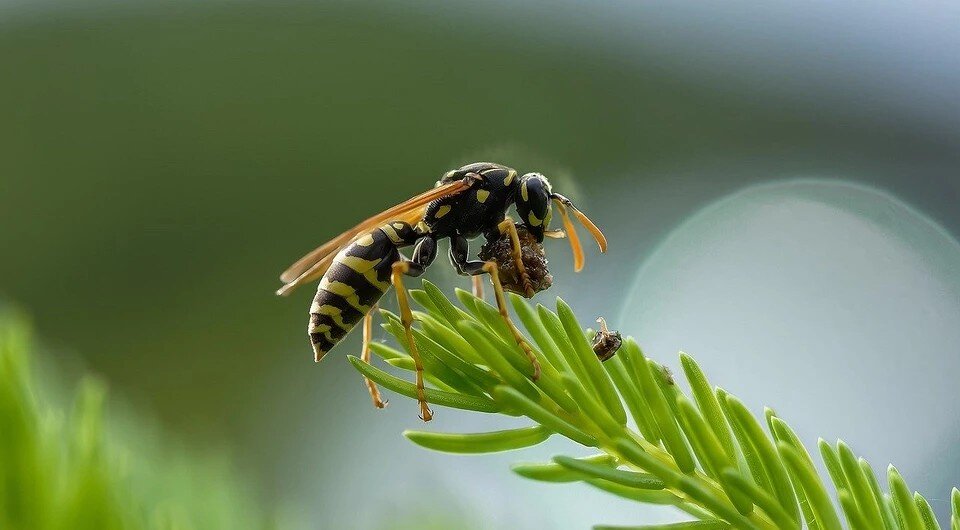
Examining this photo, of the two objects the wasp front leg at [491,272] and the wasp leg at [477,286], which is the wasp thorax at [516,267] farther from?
the wasp leg at [477,286]

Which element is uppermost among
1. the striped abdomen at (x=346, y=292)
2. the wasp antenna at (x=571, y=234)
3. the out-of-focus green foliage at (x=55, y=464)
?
the wasp antenna at (x=571, y=234)

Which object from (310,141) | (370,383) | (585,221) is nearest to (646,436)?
(370,383)

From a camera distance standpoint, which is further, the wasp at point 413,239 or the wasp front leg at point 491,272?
the wasp at point 413,239

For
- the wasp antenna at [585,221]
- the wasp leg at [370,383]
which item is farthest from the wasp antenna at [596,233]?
the wasp leg at [370,383]

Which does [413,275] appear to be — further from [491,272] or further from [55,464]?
[55,464]

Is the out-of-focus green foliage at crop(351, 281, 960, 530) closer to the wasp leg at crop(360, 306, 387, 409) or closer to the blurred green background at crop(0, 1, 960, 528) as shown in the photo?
the wasp leg at crop(360, 306, 387, 409)

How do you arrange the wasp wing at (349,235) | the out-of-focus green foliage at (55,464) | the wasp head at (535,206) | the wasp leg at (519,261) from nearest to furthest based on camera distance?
the out-of-focus green foliage at (55,464) → the wasp leg at (519,261) → the wasp wing at (349,235) → the wasp head at (535,206)

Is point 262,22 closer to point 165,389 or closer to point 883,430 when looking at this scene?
point 165,389
